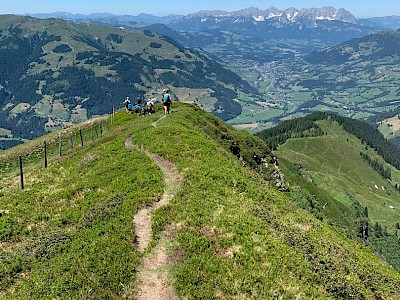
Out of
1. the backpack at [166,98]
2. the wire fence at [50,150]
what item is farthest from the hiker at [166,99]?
the wire fence at [50,150]

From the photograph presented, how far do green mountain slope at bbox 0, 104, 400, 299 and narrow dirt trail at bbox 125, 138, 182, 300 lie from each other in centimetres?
48

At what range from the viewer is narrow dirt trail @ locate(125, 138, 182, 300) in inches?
980

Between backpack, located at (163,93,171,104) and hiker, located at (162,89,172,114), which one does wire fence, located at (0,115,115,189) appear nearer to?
hiker, located at (162,89,172,114)

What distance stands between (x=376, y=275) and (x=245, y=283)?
16666 millimetres

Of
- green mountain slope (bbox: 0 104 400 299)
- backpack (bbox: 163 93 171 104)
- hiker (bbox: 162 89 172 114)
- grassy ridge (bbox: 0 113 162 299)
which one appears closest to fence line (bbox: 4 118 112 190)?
hiker (bbox: 162 89 172 114)

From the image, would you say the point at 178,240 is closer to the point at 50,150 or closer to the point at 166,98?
the point at 166,98

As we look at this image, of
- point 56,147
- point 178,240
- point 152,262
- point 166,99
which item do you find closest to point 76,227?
point 152,262

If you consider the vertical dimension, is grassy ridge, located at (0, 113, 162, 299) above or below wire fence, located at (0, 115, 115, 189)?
above

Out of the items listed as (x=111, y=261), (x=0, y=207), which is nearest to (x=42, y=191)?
(x=0, y=207)

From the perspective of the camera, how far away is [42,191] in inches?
1756

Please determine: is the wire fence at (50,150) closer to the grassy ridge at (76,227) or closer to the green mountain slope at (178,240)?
the grassy ridge at (76,227)

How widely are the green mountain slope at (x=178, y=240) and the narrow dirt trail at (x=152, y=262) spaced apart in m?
0.48

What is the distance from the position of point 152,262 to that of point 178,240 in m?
2.95

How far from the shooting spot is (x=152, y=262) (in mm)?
27859
